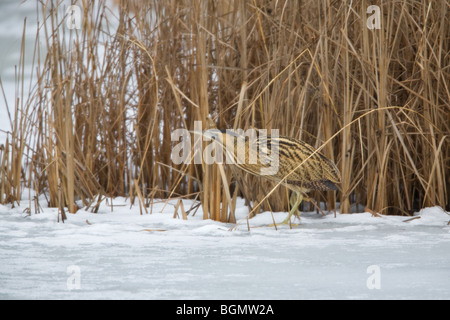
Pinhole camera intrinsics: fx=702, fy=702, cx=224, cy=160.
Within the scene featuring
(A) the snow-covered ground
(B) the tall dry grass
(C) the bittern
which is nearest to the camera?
(A) the snow-covered ground

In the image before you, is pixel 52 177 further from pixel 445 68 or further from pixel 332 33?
pixel 445 68

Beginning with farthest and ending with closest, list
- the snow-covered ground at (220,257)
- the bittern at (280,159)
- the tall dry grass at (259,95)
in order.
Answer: the tall dry grass at (259,95), the bittern at (280,159), the snow-covered ground at (220,257)

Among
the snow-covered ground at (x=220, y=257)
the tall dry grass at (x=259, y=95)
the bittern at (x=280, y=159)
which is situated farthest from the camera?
the tall dry grass at (x=259, y=95)

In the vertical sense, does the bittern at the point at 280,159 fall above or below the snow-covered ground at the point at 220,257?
above

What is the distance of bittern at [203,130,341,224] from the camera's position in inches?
129

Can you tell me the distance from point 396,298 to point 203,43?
1658mm

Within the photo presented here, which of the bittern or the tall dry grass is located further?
the tall dry grass

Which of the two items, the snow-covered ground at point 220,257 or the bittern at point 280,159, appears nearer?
the snow-covered ground at point 220,257

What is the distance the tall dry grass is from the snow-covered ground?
8.4 inches

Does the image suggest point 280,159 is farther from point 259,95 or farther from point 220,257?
point 220,257

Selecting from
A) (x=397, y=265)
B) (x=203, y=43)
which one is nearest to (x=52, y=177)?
(x=203, y=43)

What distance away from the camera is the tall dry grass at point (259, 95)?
11.3 ft

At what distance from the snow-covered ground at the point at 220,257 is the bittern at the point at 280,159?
238 mm

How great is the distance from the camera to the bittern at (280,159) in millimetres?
3268
